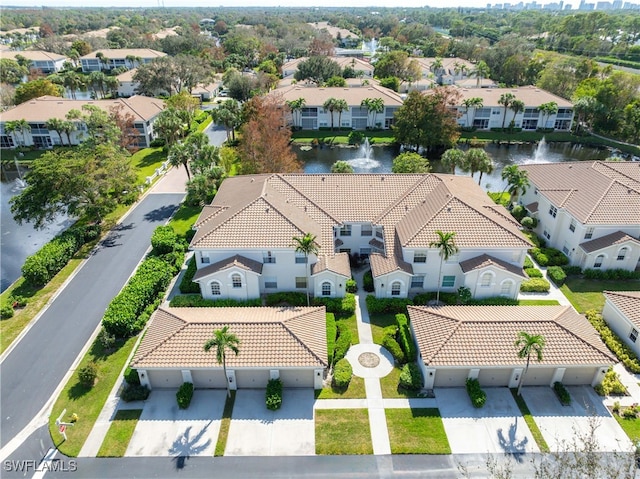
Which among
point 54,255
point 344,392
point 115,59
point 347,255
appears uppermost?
point 115,59

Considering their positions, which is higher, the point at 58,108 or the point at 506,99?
the point at 506,99

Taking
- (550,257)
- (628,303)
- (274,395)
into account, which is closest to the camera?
(274,395)

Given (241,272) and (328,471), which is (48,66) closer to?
(241,272)

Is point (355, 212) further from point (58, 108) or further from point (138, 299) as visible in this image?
point (58, 108)

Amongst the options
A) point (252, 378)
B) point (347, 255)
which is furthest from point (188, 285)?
point (347, 255)

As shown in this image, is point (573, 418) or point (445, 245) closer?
point (573, 418)

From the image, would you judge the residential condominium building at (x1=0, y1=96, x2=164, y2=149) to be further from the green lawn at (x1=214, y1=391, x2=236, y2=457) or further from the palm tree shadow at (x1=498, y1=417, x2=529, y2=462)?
the palm tree shadow at (x1=498, y1=417, x2=529, y2=462)

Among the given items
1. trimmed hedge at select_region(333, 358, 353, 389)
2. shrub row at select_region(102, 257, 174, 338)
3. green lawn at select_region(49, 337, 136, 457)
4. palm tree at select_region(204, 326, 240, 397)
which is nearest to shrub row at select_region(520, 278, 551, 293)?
trimmed hedge at select_region(333, 358, 353, 389)
